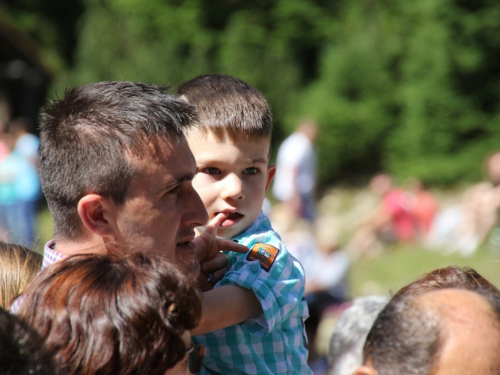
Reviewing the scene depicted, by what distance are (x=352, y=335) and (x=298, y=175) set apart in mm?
9307

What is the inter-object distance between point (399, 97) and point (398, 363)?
24638 mm

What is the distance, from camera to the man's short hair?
2.13 m

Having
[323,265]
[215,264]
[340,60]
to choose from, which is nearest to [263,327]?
[215,264]

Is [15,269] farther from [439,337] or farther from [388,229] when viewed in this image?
[388,229]

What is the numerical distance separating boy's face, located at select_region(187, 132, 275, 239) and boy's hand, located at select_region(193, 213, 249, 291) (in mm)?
194

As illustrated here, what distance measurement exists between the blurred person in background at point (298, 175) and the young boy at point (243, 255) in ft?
32.2

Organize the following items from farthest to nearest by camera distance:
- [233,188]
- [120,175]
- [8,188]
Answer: [8,188] < [233,188] < [120,175]

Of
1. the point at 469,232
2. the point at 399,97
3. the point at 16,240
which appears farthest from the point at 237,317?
the point at 399,97

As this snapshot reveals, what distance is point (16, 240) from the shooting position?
312cm

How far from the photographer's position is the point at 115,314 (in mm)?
1694

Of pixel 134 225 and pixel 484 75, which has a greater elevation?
pixel 134 225

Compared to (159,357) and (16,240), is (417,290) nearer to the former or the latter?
(159,357)

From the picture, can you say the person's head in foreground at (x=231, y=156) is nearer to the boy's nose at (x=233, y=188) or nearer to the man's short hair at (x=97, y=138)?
the boy's nose at (x=233, y=188)

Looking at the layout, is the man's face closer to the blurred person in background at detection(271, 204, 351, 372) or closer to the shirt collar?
the shirt collar
